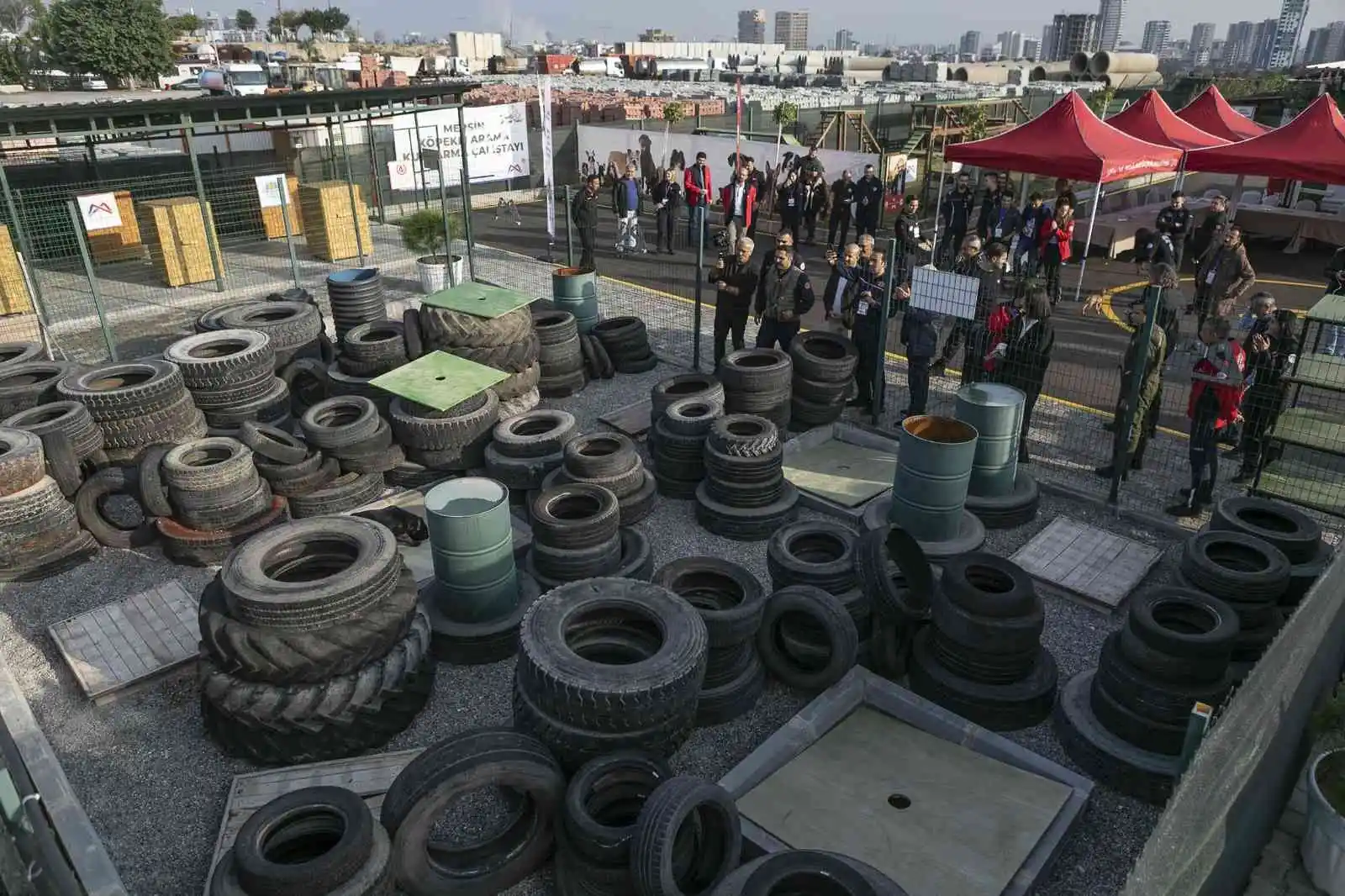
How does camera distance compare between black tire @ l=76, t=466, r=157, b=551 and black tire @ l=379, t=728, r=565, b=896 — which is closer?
black tire @ l=379, t=728, r=565, b=896

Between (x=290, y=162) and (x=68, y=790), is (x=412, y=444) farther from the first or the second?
(x=290, y=162)

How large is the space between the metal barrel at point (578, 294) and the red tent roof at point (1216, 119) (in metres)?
15.0

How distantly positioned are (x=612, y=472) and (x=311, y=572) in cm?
266

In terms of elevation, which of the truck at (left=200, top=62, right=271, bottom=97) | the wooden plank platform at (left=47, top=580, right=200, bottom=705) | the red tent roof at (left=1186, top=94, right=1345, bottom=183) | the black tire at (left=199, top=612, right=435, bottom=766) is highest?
the truck at (left=200, top=62, right=271, bottom=97)

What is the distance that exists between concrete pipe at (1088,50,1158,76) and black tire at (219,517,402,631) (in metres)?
42.3

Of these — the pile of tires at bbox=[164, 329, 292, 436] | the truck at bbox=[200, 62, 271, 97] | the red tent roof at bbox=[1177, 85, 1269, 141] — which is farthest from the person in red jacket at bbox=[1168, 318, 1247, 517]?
the truck at bbox=[200, 62, 271, 97]

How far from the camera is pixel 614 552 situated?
6973mm

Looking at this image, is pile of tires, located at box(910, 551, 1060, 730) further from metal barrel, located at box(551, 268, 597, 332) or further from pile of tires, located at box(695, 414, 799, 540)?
metal barrel, located at box(551, 268, 597, 332)

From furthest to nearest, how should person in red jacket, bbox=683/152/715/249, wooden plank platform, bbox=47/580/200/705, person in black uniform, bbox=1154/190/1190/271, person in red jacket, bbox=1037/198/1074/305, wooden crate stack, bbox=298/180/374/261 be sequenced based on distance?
A: wooden crate stack, bbox=298/180/374/261, person in red jacket, bbox=683/152/715/249, person in black uniform, bbox=1154/190/1190/271, person in red jacket, bbox=1037/198/1074/305, wooden plank platform, bbox=47/580/200/705

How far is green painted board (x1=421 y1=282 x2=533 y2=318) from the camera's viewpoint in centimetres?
969

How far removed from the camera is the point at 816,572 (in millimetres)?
6469

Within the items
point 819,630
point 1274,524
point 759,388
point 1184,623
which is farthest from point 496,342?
point 1274,524

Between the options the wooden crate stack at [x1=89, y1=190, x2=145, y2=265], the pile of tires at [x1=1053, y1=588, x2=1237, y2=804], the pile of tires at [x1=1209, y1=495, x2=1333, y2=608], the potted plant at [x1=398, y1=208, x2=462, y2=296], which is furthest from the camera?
the wooden crate stack at [x1=89, y1=190, x2=145, y2=265]

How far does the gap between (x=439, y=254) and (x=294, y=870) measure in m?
13.9
